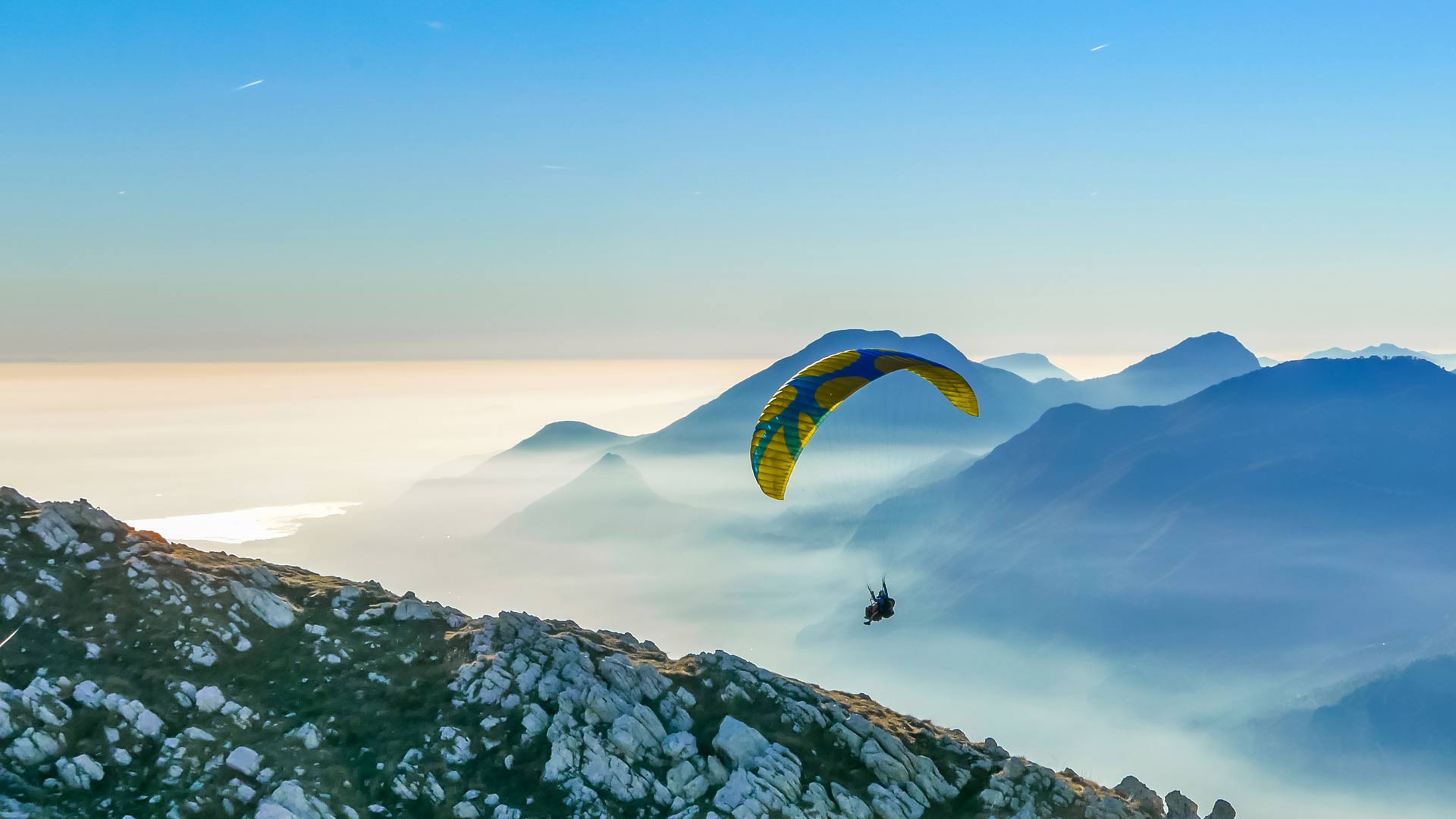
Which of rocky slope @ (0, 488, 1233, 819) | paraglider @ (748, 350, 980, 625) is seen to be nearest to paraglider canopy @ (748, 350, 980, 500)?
paraglider @ (748, 350, 980, 625)

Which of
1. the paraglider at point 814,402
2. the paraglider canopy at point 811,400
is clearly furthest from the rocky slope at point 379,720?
the paraglider canopy at point 811,400

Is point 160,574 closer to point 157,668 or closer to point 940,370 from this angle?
point 157,668

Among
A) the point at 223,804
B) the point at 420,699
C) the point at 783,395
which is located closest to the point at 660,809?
the point at 420,699

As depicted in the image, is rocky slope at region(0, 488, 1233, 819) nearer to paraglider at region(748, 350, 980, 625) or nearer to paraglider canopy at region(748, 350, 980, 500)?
paraglider at region(748, 350, 980, 625)

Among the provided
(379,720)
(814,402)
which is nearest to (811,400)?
(814,402)

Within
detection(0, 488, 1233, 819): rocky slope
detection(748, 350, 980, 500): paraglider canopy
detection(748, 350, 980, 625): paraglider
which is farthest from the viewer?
detection(748, 350, 980, 500): paraglider canopy

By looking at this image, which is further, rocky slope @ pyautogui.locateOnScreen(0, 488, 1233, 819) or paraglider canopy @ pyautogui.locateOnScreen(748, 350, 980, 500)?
paraglider canopy @ pyautogui.locateOnScreen(748, 350, 980, 500)

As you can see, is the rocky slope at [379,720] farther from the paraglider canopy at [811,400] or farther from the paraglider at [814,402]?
the paraglider canopy at [811,400]
